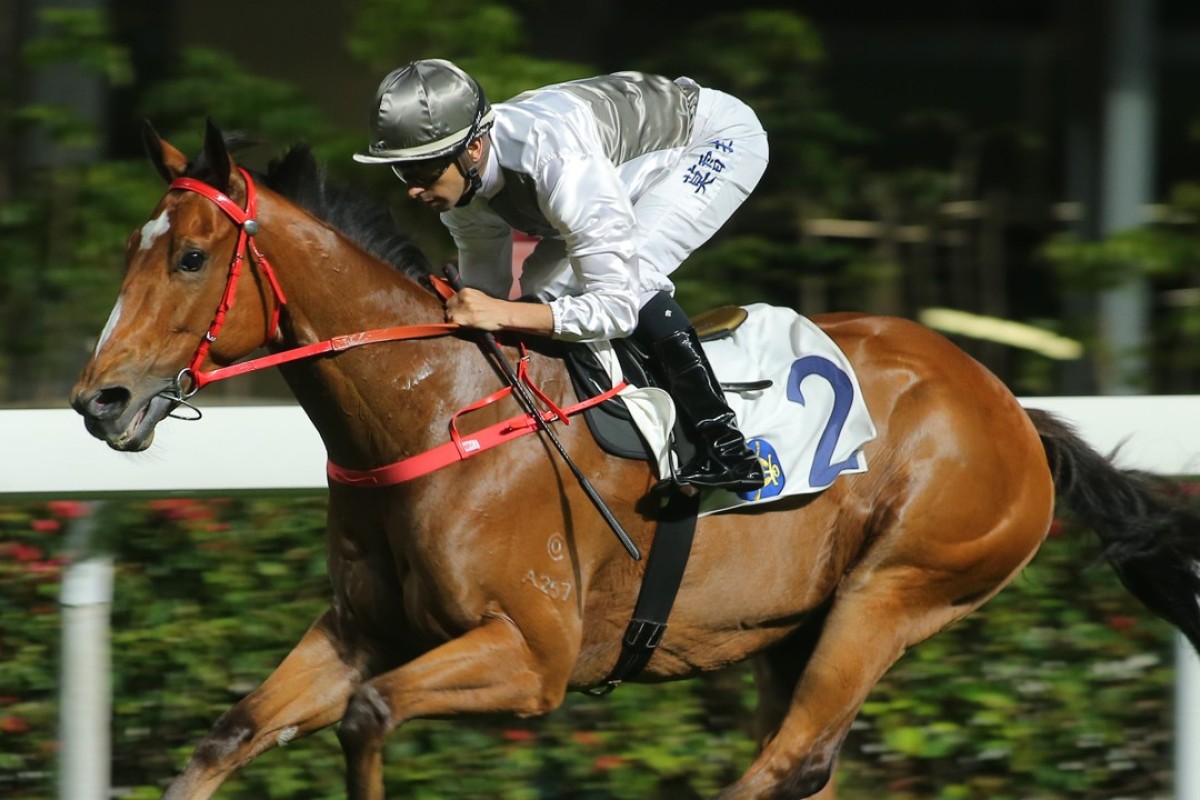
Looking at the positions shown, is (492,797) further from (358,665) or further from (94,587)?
(94,587)

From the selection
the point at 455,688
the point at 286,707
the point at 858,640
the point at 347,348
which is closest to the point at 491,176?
the point at 347,348

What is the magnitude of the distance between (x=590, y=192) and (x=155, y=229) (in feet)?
2.75

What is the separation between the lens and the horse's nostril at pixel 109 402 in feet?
10.3

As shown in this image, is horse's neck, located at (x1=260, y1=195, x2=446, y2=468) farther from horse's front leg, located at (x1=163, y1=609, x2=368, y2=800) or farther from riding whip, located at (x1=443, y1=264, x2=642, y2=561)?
horse's front leg, located at (x1=163, y1=609, x2=368, y2=800)

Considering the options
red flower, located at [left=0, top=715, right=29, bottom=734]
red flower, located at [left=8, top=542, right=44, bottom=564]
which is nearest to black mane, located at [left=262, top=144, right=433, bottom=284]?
red flower, located at [left=8, top=542, right=44, bottom=564]

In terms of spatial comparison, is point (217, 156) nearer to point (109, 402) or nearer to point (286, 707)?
point (109, 402)

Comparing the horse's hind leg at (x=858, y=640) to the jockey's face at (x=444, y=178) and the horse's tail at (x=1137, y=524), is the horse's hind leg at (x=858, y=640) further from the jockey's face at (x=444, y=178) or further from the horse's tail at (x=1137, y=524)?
the jockey's face at (x=444, y=178)

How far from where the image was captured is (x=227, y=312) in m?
3.28

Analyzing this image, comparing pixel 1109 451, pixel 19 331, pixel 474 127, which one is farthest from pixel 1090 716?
pixel 19 331

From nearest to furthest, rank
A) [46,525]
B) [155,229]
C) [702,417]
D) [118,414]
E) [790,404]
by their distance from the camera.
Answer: [118,414] < [155,229] < [702,417] < [790,404] < [46,525]

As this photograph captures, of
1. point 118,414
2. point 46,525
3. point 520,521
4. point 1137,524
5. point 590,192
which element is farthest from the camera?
point 1137,524

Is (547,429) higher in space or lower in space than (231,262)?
lower

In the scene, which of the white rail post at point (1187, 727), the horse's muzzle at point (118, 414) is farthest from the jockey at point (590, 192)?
the white rail post at point (1187, 727)

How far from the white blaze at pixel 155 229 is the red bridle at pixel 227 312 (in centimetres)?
8
